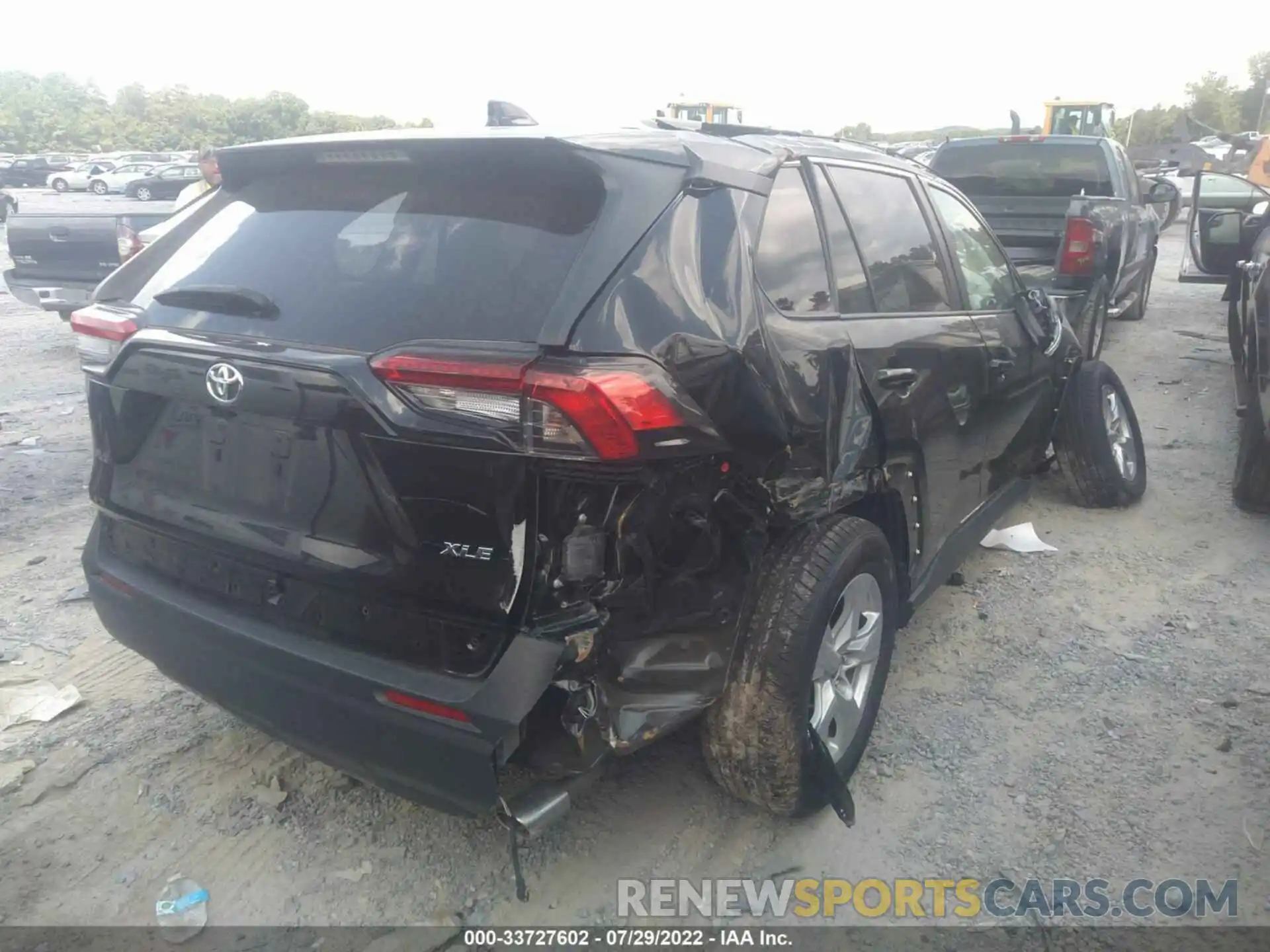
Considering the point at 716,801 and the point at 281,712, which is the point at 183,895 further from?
the point at 716,801

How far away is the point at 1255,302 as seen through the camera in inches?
200

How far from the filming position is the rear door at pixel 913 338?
2830 millimetres

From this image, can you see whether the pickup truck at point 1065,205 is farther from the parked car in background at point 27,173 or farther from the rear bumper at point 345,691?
the parked car in background at point 27,173

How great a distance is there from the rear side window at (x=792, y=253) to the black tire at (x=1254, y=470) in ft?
11.1

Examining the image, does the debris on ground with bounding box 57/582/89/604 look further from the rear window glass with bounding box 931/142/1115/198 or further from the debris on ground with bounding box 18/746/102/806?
the rear window glass with bounding box 931/142/1115/198

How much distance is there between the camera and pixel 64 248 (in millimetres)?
8469

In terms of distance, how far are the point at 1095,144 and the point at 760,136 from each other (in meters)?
7.41

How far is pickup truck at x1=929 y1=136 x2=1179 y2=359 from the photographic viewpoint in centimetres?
720

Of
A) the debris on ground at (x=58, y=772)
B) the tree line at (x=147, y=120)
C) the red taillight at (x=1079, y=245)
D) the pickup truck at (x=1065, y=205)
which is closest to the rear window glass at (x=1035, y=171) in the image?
the pickup truck at (x=1065, y=205)

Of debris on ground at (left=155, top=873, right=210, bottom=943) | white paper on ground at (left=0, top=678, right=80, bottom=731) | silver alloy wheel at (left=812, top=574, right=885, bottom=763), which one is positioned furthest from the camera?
white paper on ground at (left=0, top=678, right=80, bottom=731)

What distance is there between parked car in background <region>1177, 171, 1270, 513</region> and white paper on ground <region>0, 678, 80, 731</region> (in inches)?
206

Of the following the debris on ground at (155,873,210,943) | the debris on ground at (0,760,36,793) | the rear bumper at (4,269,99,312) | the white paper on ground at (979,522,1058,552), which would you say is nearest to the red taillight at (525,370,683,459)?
the debris on ground at (155,873,210,943)

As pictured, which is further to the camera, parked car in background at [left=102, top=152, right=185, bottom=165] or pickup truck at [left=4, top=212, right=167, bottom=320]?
parked car in background at [left=102, top=152, right=185, bottom=165]

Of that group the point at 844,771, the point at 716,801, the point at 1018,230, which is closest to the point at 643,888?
the point at 716,801
